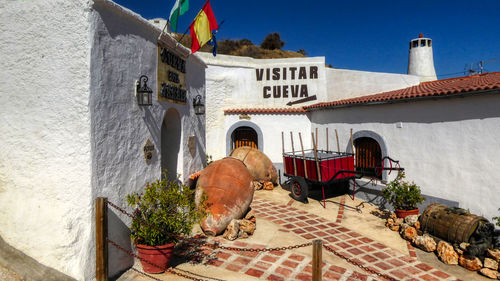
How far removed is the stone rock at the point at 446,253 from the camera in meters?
5.30

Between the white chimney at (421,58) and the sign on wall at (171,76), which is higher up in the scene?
the white chimney at (421,58)

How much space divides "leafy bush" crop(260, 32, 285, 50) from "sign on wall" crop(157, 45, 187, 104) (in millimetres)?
28977

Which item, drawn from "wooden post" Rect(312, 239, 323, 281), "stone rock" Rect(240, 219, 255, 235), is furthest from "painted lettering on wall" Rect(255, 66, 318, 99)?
"wooden post" Rect(312, 239, 323, 281)

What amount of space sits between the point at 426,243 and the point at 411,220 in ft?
3.31

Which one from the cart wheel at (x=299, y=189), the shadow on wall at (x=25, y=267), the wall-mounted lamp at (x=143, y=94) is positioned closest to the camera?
the shadow on wall at (x=25, y=267)

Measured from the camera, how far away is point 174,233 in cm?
476

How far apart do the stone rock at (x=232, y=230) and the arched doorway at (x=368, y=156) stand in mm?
4961

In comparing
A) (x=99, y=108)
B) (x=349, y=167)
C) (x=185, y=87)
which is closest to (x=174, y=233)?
(x=99, y=108)

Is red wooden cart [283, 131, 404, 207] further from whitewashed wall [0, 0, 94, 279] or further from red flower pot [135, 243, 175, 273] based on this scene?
whitewashed wall [0, 0, 94, 279]

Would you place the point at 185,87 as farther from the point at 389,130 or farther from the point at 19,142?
the point at 389,130

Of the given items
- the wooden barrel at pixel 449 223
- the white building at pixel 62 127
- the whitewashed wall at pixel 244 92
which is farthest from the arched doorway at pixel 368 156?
the white building at pixel 62 127

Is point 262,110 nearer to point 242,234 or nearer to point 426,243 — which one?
point 242,234

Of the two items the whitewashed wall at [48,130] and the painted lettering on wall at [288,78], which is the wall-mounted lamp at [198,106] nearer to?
the whitewashed wall at [48,130]

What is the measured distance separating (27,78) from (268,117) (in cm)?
930
